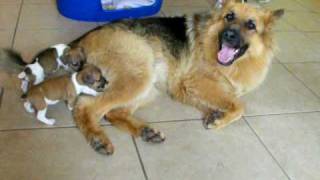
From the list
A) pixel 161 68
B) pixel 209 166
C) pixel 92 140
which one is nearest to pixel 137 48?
pixel 161 68

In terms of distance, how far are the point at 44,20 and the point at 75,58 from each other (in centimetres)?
139

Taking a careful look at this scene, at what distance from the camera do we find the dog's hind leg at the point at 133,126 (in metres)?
1.99

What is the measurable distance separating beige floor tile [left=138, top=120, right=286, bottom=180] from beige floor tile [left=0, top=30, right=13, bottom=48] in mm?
1399

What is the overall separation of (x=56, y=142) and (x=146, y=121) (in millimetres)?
526

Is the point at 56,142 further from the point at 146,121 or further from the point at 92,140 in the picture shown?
the point at 146,121

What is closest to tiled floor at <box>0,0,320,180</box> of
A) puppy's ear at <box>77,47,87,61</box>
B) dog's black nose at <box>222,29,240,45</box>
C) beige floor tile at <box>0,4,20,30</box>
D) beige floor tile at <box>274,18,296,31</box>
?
beige floor tile at <box>0,4,20,30</box>

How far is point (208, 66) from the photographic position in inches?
90.4

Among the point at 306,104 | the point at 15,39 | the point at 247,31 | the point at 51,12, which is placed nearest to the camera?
the point at 247,31

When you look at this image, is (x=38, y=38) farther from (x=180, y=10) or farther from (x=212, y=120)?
(x=212, y=120)

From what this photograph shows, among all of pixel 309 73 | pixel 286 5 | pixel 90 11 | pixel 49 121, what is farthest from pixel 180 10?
pixel 49 121

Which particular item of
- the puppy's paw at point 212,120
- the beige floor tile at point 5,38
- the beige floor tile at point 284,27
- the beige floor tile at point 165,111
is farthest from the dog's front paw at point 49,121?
the beige floor tile at point 284,27

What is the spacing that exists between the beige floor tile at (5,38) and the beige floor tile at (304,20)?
2.61m

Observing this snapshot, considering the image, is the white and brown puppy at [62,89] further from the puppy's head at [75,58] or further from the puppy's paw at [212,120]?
the puppy's paw at [212,120]

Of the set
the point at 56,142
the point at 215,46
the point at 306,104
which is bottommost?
the point at 306,104
